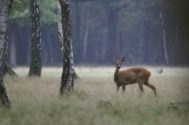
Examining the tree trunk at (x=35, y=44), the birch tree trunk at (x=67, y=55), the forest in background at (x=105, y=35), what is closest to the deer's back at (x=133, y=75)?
the birch tree trunk at (x=67, y=55)

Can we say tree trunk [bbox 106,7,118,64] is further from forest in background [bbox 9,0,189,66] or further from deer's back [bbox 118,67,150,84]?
deer's back [bbox 118,67,150,84]

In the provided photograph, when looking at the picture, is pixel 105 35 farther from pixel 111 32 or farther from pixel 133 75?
pixel 133 75

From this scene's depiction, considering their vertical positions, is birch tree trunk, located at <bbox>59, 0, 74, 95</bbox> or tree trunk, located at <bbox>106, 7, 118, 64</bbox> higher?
birch tree trunk, located at <bbox>59, 0, 74, 95</bbox>

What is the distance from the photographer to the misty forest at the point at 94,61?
415 inches

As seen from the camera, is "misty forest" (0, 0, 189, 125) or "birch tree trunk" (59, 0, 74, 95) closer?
"misty forest" (0, 0, 189, 125)

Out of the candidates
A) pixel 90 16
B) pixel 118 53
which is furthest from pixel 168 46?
pixel 90 16

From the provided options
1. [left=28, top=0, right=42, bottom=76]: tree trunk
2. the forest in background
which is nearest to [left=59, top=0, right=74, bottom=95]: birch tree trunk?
[left=28, top=0, right=42, bottom=76]: tree trunk

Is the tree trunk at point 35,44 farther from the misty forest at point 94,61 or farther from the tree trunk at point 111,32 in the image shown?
the tree trunk at point 111,32

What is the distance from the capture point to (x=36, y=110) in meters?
11.9

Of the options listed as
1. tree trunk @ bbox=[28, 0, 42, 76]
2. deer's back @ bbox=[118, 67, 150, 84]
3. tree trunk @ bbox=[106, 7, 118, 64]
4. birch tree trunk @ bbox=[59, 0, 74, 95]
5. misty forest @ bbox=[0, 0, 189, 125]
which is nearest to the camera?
misty forest @ bbox=[0, 0, 189, 125]

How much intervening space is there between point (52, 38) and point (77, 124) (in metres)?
76.9

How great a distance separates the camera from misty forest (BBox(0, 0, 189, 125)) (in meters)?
10.5

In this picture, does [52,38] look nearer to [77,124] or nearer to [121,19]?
[121,19]

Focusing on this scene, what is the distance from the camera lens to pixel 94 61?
91000 mm
